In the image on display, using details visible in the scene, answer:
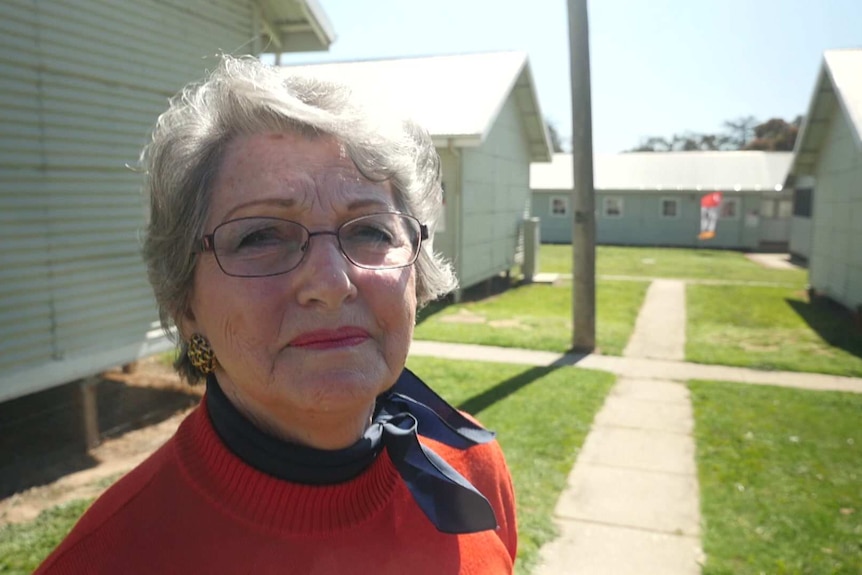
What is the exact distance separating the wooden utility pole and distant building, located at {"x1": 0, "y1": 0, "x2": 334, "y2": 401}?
4648 mm

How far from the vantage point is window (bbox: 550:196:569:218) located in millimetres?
33844

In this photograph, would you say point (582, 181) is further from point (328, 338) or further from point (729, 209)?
point (729, 209)

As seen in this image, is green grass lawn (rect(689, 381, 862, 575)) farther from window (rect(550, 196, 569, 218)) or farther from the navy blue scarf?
window (rect(550, 196, 569, 218))

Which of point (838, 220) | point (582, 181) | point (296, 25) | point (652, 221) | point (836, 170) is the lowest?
point (652, 221)

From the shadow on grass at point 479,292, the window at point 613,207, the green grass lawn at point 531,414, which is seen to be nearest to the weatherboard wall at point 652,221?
the window at point 613,207

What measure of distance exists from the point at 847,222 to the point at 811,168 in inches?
169

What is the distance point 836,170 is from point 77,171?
15.1 metres

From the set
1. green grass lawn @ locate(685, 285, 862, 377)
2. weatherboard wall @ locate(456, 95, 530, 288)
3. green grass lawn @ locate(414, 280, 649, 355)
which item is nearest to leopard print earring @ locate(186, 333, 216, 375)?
green grass lawn @ locate(414, 280, 649, 355)

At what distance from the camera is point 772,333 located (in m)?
11.9

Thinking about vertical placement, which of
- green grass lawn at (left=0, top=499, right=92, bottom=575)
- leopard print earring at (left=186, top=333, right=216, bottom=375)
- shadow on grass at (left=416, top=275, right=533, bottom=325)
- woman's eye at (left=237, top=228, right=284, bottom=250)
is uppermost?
woman's eye at (left=237, top=228, right=284, bottom=250)

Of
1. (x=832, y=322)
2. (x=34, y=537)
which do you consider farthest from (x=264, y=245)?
(x=832, y=322)

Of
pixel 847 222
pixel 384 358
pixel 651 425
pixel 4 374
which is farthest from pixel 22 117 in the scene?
pixel 847 222

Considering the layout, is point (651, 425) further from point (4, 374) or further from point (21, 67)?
point (21, 67)

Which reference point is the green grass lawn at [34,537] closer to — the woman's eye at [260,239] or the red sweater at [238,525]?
the red sweater at [238,525]
